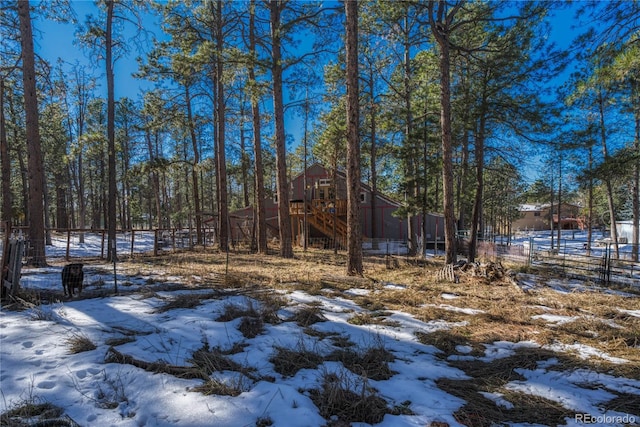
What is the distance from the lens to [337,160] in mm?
19844

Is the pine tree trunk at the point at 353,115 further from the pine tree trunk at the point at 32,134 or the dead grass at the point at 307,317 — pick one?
the pine tree trunk at the point at 32,134

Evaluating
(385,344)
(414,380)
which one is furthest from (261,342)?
(414,380)

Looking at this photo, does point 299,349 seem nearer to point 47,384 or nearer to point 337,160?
point 47,384

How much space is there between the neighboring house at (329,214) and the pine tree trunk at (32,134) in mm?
12535

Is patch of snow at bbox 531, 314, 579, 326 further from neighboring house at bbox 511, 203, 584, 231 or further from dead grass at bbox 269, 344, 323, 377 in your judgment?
neighboring house at bbox 511, 203, 584, 231

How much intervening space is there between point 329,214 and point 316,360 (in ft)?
58.9

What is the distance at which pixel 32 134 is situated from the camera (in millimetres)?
9367

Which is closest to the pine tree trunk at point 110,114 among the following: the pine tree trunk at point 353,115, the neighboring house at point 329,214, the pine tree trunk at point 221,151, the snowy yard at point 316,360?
the pine tree trunk at point 221,151

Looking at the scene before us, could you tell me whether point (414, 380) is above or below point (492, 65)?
below

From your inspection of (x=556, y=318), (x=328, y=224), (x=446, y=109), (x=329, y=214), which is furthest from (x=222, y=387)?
(x=328, y=224)

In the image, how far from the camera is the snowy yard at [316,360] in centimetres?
233

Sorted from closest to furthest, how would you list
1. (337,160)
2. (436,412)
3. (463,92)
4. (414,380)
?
(436,412) < (414,380) < (463,92) < (337,160)

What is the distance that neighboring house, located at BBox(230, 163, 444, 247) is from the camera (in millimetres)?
21359

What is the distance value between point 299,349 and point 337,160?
17.1 meters
